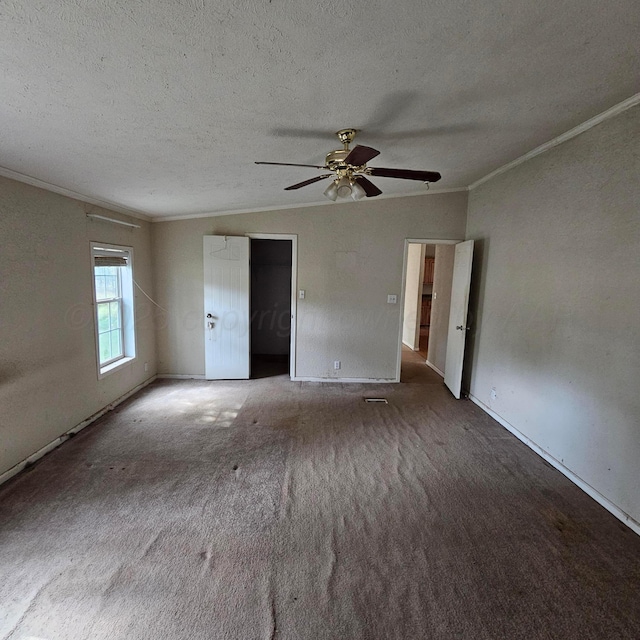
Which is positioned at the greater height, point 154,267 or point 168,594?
point 154,267

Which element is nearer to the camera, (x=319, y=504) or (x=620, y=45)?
(x=620, y=45)

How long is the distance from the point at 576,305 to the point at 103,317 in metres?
4.60

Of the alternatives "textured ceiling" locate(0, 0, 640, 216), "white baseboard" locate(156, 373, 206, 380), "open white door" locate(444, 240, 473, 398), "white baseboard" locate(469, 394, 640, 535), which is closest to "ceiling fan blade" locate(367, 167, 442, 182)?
"textured ceiling" locate(0, 0, 640, 216)

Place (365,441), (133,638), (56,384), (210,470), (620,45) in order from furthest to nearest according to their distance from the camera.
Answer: (365,441) < (56,384) < (210,470) < (620,45) < (133,638)

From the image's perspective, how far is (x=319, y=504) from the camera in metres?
2.23

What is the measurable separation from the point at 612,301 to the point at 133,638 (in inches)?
129

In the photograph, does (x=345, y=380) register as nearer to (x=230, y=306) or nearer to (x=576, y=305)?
(x=230, y=306)

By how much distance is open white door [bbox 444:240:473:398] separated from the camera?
13.0 ft

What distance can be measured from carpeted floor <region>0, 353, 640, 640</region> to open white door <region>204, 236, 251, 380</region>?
154 centimetres

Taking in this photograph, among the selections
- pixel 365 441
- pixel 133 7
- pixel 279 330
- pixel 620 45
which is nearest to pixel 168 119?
pixel 133 7

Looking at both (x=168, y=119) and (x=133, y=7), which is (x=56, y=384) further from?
(x=133, y=7)

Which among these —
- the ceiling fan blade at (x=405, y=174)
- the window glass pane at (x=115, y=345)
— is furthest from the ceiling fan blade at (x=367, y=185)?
the window glass pane at (x=115, y=345)

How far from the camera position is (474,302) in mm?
4125

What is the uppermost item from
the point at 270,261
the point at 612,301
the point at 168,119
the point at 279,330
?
the point at 168,119
